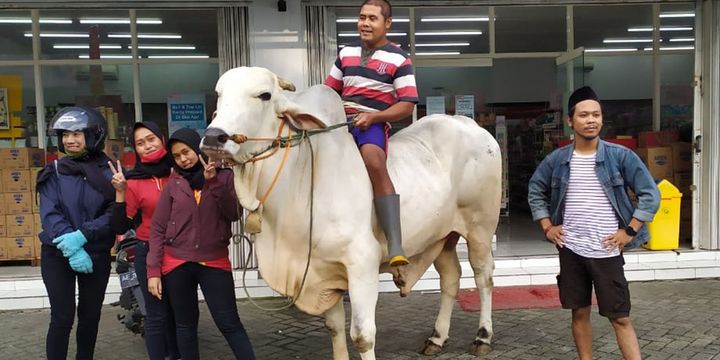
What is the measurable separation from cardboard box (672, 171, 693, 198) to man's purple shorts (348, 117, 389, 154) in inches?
223

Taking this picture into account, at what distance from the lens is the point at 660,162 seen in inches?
325

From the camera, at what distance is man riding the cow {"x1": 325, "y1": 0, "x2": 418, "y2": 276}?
363 cm

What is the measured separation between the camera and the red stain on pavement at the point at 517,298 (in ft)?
20.3

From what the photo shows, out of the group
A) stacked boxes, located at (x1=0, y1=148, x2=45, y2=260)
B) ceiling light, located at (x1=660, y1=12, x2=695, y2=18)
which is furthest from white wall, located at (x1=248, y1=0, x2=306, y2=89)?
ceiling light, located at (x1=660, y1=12, x2=695, y2=18)

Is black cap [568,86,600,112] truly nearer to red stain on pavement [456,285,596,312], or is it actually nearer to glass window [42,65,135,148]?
red stain on pavement [456,285,596,312]

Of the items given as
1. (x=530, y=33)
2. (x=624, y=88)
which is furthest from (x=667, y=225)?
(x=530, y=33)

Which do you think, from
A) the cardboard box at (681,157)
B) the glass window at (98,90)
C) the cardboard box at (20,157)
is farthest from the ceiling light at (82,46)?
the cardboard box at (681,157)

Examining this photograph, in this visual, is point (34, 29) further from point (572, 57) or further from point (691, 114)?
point (691, 114)

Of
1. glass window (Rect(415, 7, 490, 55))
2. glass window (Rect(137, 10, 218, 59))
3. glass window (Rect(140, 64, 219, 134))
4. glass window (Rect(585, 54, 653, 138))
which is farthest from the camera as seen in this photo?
glass window (Rect(585, 54, 653, 138))

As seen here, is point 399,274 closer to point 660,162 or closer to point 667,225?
point 667,225

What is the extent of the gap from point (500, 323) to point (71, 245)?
3.71 meters

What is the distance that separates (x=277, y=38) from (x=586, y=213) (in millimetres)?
4098

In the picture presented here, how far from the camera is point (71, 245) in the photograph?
3.80 metres

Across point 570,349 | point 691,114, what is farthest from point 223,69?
point 691,114
